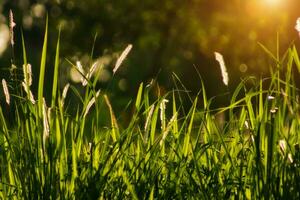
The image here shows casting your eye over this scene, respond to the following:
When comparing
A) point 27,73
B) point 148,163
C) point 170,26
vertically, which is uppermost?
point 170,26

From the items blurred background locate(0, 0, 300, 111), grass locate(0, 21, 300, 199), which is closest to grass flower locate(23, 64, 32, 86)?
grass locate(0, 21, 300, 199)

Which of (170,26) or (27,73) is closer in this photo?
(27,73)

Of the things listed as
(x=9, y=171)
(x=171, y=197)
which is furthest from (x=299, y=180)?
(x=9, y=171)

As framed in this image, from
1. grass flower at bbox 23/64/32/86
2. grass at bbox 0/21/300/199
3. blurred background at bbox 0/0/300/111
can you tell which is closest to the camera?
grass at bbox 0/21/300/199

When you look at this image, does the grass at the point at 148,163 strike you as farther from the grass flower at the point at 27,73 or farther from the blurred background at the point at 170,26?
the blurred background at the point at 170,26

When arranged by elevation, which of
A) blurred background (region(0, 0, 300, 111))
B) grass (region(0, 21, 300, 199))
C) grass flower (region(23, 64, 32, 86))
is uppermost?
blurred background (region(0, 0, 300, 111))

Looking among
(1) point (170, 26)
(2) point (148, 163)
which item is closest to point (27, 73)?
(2) point (148, 163)

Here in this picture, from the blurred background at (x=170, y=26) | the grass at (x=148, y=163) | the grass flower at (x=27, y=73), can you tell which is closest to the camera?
the grass at (x=148, y=163)

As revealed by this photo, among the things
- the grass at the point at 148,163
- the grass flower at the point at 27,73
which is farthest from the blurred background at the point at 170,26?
the grass flower at the point at 27,73

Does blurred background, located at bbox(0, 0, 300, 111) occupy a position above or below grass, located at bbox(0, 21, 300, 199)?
above

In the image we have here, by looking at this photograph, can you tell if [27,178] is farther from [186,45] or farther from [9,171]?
[186,45]

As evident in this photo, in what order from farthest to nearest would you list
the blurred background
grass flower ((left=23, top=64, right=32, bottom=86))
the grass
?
the blurred background → grass flower ((left=23, top=64, right=32, bottom=86)) → the grass

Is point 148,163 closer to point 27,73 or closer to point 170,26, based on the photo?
point 27,73

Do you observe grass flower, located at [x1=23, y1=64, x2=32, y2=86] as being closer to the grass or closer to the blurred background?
the grass
